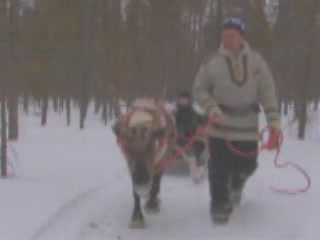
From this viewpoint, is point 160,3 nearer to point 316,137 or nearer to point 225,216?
point 316,137

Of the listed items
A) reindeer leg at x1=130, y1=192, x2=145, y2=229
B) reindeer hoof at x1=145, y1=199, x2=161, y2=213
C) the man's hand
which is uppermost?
the man's hand

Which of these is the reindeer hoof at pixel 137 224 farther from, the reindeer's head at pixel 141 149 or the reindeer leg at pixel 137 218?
the reindeer's head at pixel 141 149

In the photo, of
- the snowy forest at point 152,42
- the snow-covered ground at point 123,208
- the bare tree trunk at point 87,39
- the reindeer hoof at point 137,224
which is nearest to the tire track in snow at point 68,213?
the snow-covered ground at point 123,208

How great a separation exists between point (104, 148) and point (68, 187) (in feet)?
21.9

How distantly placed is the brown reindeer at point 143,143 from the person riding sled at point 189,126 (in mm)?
2993

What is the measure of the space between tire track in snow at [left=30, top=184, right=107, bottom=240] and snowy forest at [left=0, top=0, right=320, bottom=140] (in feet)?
30.1

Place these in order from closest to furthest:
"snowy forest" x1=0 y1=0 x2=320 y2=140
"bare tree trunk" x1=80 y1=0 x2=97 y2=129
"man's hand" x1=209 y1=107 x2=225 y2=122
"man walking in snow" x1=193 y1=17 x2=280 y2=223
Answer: "man's hand" x1=209 y1=107 x2=225 y2=122, "man walking in snow" x1=193 y1=17 x2=280 y2=223, "snowy forest" x1=0 y1=0 x2=320 y2=140, "bare tree trunk" x1=80 y1=0 x2=97 y2=129

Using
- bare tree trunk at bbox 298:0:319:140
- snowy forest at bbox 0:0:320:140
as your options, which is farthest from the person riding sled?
bare tree trunk at bbox 298:0:319:140

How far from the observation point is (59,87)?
33.5 meters

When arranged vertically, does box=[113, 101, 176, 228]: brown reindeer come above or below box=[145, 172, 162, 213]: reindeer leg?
above

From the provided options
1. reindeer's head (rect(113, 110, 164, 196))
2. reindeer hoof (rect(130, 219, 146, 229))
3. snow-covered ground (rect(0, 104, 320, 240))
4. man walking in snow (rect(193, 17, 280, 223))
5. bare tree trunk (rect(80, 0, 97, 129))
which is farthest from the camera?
bare tree trunk (rect(80, 0, 97, 129))

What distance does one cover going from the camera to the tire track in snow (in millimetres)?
6129

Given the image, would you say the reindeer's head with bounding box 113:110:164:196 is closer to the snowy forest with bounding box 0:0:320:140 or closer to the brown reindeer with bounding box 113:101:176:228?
the brown reindeer with bounding box 113:101:176:228

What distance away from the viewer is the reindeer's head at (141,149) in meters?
6.00
